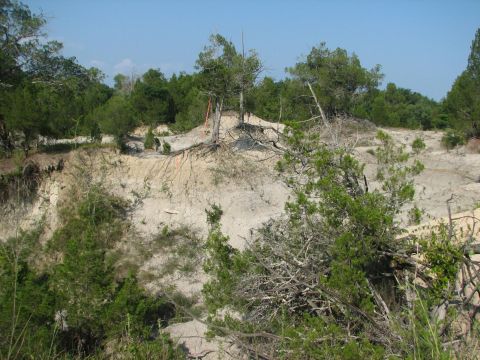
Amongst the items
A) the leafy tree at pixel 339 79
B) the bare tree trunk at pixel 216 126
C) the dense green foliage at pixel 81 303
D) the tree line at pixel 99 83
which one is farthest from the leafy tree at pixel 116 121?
the leafy tree at pixel 339 79

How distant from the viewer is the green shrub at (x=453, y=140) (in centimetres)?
2198

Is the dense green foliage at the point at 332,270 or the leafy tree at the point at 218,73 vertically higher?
the leafy tree at the point at 218,73

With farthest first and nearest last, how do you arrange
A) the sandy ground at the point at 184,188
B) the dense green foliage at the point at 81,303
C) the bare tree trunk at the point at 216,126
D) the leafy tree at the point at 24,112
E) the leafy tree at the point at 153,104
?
the leafy tree at the point at 153,104, the bare tree trunk at the point at 216,126, the sandy ground at the point at 184,188, the leafy tree at the point at 24,112, the dense green foliage at the point at 81,303

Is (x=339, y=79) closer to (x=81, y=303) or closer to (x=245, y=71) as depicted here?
(x=245, y=71)

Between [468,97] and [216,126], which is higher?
[468,97]

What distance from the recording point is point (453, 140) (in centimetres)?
2228

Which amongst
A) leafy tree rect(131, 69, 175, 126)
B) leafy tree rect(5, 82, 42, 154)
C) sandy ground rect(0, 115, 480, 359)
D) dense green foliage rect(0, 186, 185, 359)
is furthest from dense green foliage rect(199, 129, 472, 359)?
leafy tree rect(131, 69, 175, 126)

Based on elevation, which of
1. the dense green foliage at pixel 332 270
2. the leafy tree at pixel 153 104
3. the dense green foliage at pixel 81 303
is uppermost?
the leafy tree at pixel 153 104

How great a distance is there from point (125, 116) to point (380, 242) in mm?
10954

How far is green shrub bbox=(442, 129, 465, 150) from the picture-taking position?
72.1 feet

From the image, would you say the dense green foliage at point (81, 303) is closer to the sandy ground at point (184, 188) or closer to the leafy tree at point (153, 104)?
the sandy ground at point (184, 188)

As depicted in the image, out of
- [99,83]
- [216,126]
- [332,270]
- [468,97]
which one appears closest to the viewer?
[332,270]

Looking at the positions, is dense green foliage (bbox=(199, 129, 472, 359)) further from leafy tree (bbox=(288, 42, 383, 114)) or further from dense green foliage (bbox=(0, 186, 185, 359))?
leafy tree (bbox=(288, 42, 383, 114))

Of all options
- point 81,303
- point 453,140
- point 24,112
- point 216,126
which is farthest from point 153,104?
point 81,303
